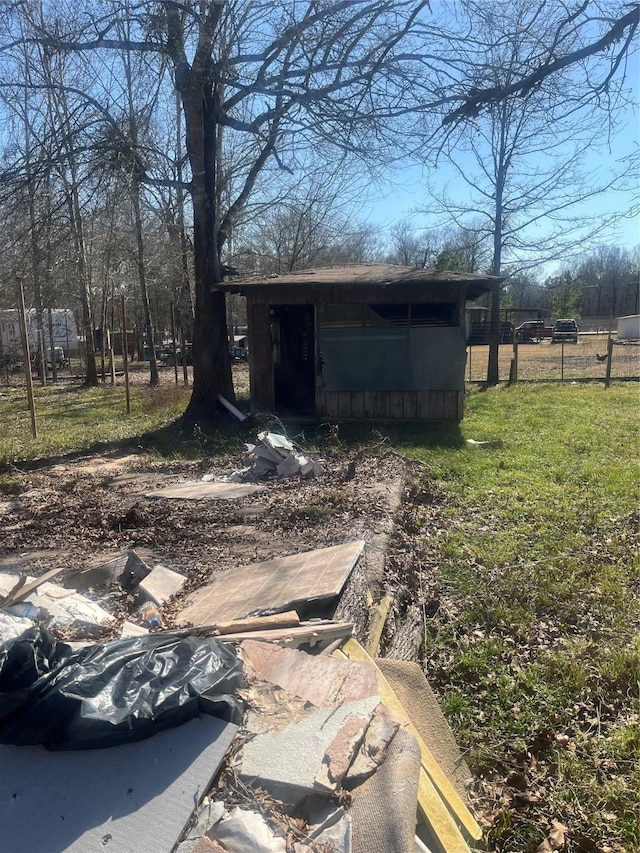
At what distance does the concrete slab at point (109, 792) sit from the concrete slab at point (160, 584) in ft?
7.02

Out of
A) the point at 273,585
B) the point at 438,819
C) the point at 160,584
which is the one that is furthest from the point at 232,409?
the point at 438,819

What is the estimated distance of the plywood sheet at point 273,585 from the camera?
3.90 metres

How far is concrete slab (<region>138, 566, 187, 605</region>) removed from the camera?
4.44 metres

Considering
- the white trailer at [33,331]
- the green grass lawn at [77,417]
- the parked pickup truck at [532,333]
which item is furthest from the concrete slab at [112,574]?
the parked pickup truck at [532,333]

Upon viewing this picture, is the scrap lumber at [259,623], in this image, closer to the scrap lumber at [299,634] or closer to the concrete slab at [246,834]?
the scrap lumber at [299,634]

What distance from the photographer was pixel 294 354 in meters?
15.6

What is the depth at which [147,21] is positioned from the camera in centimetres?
870

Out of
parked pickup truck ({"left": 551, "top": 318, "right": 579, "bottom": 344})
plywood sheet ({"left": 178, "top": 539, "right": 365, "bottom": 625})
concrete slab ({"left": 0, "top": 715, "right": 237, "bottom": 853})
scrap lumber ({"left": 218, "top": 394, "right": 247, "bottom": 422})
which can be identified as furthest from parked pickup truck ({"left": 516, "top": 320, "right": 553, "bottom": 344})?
concrete slab ({"left": 0, "top": 715, "right": 237, "bottom": 853})

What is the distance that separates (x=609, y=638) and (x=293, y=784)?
9.39ft

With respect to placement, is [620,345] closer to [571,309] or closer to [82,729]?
[571,309]

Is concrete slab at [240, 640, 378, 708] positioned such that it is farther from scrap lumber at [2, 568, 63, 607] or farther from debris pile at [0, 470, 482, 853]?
scrap lumber at [2, 568, 63, 607]

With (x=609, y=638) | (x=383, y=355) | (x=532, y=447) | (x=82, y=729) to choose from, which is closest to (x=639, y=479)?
(x=532, y=447)

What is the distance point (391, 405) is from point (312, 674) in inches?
374

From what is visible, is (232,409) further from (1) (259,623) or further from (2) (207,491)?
(1) (259,623)
